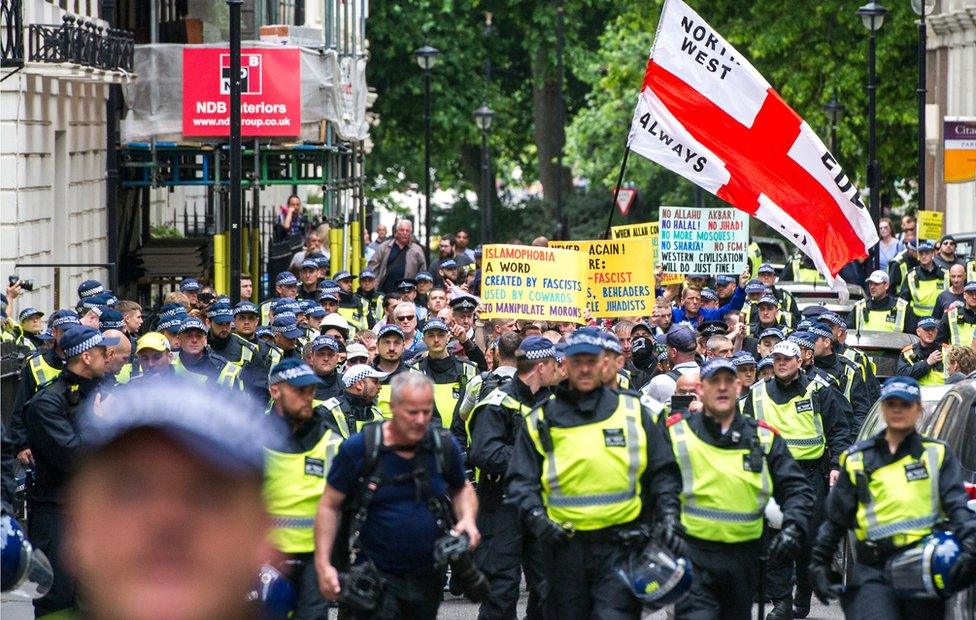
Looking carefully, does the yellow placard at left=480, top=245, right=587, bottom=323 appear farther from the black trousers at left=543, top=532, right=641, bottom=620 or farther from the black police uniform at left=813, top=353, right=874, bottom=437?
the black trousers at left=543, top=532, right=641, bottom=620

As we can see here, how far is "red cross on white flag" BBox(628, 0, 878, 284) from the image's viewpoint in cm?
1648

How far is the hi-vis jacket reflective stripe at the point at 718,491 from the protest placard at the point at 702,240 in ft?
37.9

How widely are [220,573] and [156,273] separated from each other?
26.7m

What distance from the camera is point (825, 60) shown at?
40.8 m

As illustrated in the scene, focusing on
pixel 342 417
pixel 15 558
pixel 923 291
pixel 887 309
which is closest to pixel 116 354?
pixel 342 417

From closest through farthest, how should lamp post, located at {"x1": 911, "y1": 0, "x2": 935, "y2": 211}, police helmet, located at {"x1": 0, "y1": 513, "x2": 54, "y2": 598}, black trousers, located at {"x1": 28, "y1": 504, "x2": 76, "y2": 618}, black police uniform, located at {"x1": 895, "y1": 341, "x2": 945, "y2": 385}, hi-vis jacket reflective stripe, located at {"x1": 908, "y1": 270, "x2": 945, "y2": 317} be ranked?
police helmet, located at {"x1": 0, "y1": 513, "x2": 54, "y2": 598} < black trousers, located at {"x1": 28, "y1": 504, "x2": 76, "y2": 618} < black police uniform, located at {"x1": 895, "y1": 341, "x2": 945, "y2": 385} < hi-vis jacket reflective stripe, located at {"x1": 908, "y1": 270, "x2": 945, "y2": 317} < lamp post, located at {"x1": 911, "y1": 0, "x2": 935, "y2": 211}

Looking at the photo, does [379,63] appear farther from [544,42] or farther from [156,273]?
[156,273]

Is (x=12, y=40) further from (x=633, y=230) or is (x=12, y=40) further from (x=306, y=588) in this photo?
(x=306, y=588)

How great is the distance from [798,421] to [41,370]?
14.9 feet

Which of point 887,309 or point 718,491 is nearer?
point 718,491

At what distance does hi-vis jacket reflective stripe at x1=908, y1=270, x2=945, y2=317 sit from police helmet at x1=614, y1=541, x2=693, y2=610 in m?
13.1

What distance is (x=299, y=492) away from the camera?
344 inches

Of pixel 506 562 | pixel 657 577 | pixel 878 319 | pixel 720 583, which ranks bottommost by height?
pixel 506 562

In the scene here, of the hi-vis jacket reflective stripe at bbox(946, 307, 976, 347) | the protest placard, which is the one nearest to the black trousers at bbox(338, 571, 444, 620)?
the hi-vis jacket reflective stripe at bbox(946, 307, 976, 347)
